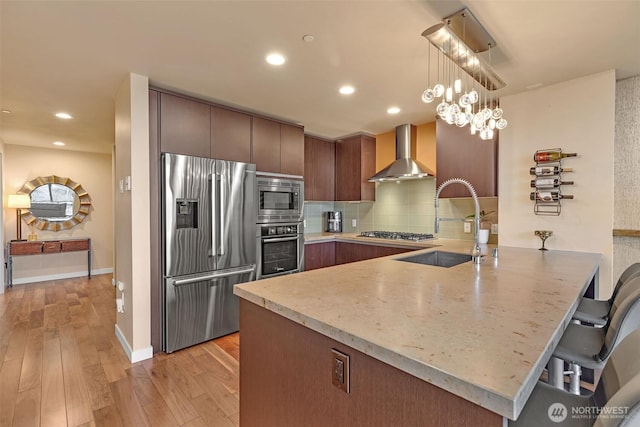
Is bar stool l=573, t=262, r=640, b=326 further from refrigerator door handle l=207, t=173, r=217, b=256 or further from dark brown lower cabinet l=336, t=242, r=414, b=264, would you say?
refrigerator door handle l=207, t=173, r=217, b=256

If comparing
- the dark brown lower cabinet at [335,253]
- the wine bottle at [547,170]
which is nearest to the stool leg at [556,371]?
the wine bottle at [547,170]

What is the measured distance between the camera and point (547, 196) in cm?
253

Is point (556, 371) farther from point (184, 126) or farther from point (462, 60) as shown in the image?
point (184, 126)

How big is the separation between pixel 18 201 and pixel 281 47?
17.6ft

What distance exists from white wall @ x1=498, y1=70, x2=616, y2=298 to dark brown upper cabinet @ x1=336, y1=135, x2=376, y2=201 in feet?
5.84

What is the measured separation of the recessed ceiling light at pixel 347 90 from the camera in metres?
2.63

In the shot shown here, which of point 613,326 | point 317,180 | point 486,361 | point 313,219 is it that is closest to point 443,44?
point 613,326

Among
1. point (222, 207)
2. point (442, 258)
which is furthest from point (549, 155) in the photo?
point (222, 207)

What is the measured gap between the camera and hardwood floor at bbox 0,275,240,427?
181 cm

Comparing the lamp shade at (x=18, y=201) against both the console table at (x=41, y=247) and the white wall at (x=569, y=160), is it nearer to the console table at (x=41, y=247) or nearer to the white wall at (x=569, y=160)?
the console table at (x=41, y=247)

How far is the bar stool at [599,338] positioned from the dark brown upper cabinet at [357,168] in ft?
9.88

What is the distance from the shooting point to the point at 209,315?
2.81 metres

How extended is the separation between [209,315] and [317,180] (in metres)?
2.32

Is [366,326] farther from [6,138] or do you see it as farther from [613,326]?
[6,138]
